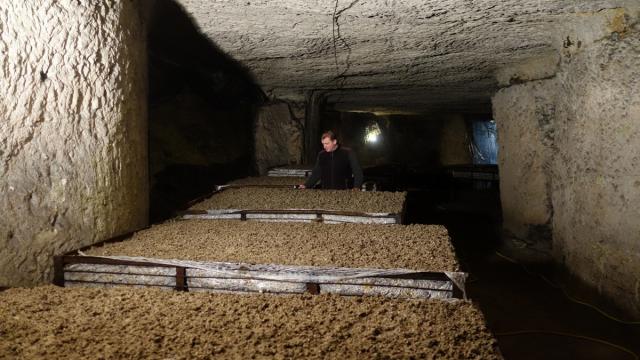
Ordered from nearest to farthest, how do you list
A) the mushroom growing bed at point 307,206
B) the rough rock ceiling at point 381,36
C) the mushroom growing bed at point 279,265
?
1. the mushroom growing bed at point 279,265
2. the mushroom growing bed at point 307,206
3. the rough rock ceiling at point 381,36

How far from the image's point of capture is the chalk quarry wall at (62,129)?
2234mm

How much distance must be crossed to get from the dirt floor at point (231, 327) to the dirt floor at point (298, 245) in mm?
274

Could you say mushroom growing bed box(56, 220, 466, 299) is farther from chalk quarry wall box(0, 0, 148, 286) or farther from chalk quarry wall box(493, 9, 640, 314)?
chalk quarry wall box(493, 9, 640, 314)

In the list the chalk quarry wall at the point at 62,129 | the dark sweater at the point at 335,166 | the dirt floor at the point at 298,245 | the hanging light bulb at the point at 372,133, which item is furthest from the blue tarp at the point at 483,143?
the chalk quarry wall at the point at 62,129

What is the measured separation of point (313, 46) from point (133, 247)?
316 centimetres

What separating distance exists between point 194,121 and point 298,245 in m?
5.36

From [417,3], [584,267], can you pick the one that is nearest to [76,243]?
[417,3]

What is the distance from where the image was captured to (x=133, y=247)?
2408 mm

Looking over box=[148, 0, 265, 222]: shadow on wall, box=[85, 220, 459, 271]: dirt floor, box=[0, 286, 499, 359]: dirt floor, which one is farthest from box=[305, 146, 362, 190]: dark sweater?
box=[0, 286, 499, 359]: dirt floor

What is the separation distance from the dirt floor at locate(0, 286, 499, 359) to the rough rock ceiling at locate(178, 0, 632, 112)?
8.27ft

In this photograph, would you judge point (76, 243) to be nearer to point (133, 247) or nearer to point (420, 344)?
point (133, 247)

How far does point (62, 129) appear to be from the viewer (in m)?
2.43

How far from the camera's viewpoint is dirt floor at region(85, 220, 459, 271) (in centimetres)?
214

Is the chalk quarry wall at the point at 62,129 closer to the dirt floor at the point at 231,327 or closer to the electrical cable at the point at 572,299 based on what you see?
the dirt floor at the point at 231,327
